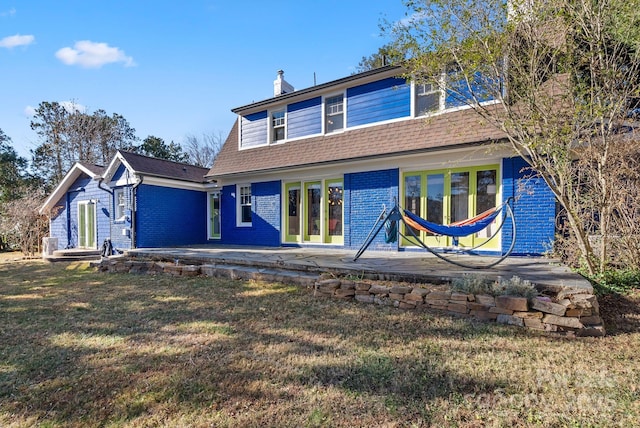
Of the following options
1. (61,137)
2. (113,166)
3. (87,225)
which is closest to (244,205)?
(113,166)

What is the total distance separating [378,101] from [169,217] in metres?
8.52

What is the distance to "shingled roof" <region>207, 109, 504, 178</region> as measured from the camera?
7418mm

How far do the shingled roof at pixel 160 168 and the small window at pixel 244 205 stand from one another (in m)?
2.20

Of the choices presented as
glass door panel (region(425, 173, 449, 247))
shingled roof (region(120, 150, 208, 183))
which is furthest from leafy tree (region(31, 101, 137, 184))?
glass door panel (region(425, 173, 449, 247))

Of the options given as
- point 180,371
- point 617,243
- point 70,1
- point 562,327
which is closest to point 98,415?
point 180,371

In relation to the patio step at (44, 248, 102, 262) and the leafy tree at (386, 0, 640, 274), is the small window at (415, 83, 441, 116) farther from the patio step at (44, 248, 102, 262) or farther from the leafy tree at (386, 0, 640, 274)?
the patio step at (44, 248, 102, 262)

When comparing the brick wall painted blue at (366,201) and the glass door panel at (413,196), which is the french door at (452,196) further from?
the brick wall painted blue at (366,201)

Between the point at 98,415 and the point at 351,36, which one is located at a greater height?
the point at 351,36

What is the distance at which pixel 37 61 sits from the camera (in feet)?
39.7

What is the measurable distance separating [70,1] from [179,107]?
998 cm

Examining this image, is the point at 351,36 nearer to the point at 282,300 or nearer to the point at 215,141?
the point at 282,300

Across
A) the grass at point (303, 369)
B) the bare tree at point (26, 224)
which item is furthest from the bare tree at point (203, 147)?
the grass at point (303, 369)

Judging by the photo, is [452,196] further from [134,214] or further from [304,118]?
[134,214]

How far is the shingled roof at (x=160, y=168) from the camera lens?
38.8ft
